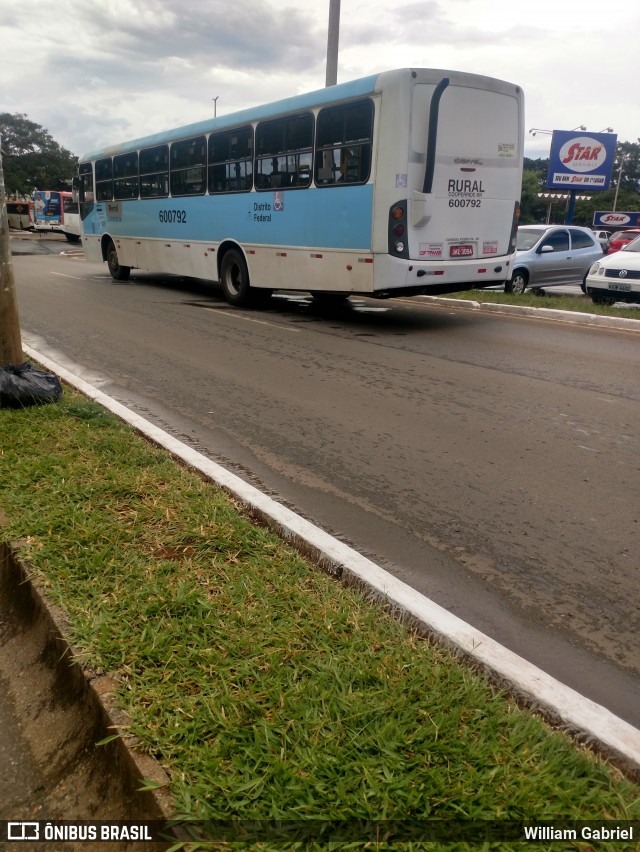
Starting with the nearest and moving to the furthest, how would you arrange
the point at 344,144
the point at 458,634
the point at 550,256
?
the point at 458,634
the point at 344,144
the point at 550,256

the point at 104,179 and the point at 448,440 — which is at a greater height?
the point at 104,179

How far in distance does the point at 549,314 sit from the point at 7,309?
9.52m

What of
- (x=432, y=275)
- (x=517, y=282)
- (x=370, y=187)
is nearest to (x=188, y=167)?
(x=370, y=187)

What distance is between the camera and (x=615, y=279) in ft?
44.6

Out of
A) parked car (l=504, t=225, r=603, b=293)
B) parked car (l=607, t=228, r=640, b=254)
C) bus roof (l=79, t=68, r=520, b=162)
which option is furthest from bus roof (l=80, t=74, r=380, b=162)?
parked car (l=607, t=228, r=640, b=254)

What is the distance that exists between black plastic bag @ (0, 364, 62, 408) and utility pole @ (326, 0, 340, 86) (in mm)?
13105

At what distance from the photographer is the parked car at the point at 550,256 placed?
50.8ft

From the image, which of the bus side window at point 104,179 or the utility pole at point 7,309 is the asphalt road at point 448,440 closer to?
the utility pole at point 7,309

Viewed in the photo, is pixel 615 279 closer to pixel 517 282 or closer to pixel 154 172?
pixel 517 282

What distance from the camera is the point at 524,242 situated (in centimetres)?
1574

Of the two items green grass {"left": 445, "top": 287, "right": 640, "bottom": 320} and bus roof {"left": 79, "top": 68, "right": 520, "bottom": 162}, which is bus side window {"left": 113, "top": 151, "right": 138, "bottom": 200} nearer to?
bus roof {"left": 79, "top": 68, "right": 520, "bottom": 162}

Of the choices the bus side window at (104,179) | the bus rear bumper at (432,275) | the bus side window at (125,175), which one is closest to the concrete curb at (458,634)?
the bus rear bumper at (432,275)

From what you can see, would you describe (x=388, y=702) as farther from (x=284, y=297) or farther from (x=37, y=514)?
(x=284, y=297)

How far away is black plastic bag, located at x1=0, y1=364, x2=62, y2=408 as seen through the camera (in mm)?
5660
